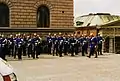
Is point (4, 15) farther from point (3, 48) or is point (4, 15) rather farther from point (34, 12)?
point (3, 48)

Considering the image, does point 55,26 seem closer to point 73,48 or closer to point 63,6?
point 63,6

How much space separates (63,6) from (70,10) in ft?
2.97

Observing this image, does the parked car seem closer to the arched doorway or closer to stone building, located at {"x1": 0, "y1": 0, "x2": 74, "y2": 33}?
stone building, located at {"x1": 0, "y1": 0, "x2": 74, "y2": 33}

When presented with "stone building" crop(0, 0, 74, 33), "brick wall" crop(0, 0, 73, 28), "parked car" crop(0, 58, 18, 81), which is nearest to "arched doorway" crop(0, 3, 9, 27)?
"stone building" crop(0, 0, 74, 33)

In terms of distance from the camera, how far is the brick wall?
33.7m

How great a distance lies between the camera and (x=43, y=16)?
3522 cm

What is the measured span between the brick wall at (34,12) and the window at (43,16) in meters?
0.36

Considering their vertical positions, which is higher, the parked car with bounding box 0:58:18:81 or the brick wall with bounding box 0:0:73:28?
the brick wall with bounding box 0:0:73:28

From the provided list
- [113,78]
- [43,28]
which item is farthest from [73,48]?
[113,78]

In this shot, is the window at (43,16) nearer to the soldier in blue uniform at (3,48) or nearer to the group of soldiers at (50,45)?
the group of soldiers at (50,45)

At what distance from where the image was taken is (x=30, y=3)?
3444 cm

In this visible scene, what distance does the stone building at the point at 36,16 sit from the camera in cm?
3356

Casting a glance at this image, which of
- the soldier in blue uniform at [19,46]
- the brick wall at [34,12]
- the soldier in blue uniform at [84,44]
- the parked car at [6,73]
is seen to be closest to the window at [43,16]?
the brick wall at [34,12]

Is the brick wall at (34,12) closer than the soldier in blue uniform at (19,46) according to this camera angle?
No
